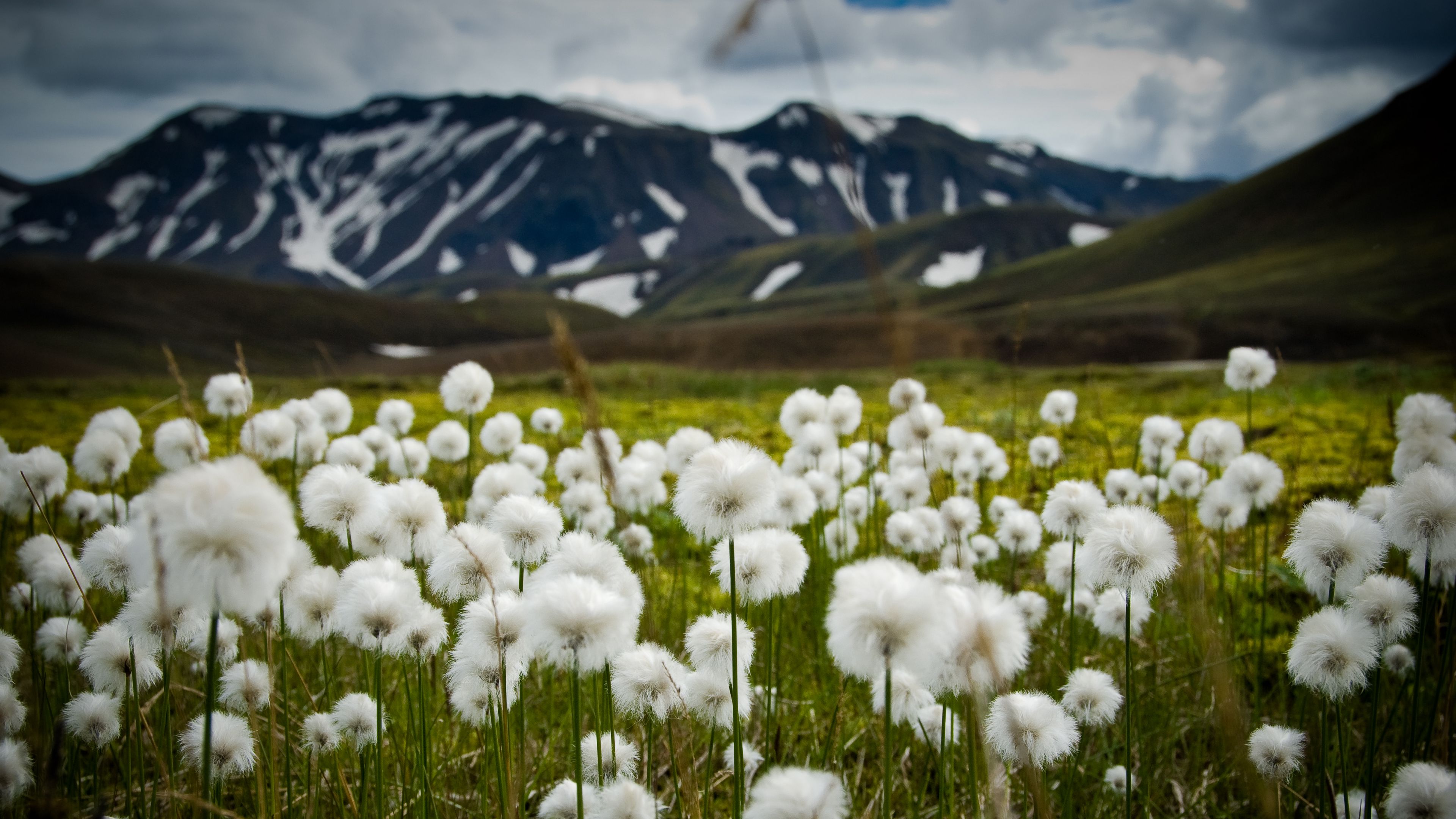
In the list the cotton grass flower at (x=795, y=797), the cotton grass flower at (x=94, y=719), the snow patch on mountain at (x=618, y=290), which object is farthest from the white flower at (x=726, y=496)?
the snow patch on mountain at (x=618, y=290)

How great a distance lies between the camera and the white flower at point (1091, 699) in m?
2.17

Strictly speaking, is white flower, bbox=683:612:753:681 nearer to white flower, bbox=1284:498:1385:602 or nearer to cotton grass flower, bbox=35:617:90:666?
white flower, bbox=1284:498:1385:602

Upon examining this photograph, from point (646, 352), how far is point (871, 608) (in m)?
33.7

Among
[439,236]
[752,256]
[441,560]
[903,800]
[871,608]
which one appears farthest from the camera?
[439,236]

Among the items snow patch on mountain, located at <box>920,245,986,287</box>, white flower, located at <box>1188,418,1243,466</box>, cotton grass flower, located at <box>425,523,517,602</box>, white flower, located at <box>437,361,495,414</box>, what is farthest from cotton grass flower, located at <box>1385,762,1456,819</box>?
snow patch on mountain, located at <box>920,245,986,287</box>

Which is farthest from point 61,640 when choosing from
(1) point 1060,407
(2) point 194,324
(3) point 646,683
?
(2) point 194,324

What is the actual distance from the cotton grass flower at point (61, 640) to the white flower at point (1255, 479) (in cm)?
443

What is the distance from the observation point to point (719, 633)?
6.31 ft

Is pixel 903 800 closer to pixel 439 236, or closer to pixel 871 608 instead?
pixel 871 608

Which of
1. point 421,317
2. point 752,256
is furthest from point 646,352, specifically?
point 752,256

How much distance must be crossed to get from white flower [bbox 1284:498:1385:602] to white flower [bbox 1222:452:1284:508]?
1.14m

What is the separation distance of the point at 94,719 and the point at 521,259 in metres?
205

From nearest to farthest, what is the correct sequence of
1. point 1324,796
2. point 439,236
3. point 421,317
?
point 1324,796
point 421,317
point 439,236

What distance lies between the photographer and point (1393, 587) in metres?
2.02
